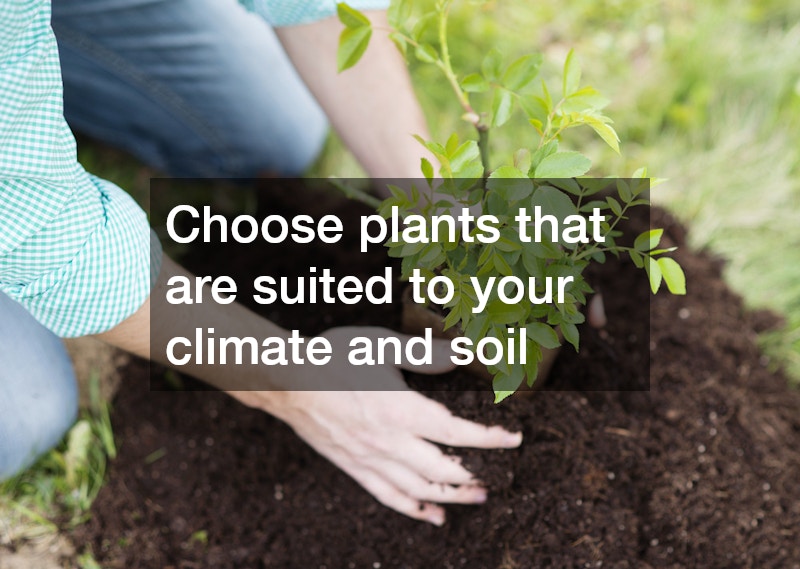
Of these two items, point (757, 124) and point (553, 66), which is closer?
point (757, 124)

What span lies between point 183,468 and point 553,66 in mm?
1505

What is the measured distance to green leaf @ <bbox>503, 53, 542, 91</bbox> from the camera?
3.31 feet

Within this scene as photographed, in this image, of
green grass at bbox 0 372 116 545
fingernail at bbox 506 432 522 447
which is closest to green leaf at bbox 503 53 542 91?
fingernail at bbox 506 432 522 447

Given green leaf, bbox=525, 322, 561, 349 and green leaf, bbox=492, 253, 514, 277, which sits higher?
green leaf, bbox=492, 253, 514, 277

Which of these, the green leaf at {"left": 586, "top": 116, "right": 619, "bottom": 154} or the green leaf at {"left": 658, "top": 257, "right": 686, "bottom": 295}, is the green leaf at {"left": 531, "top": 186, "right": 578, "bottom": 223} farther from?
the green leaf at {"left": 658, "top": 257, "right": 686, "bottom": 295}

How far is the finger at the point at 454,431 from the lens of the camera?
1205mm

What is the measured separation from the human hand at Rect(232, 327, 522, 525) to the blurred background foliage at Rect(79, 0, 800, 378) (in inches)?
34.2

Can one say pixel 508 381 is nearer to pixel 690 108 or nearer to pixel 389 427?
pixel 389 427

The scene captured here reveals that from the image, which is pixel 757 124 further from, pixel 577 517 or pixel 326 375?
pixel 326 375

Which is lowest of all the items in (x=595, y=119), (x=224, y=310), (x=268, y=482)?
(x=268, y=482)

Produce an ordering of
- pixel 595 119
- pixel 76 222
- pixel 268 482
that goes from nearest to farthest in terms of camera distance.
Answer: pixel 595 119 < pixel 76 222 < pixel 268 482

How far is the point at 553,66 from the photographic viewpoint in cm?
219

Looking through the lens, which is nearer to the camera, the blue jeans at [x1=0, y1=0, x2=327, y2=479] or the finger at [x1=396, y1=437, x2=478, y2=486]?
the finger at [x1=396, y1=437, x2=478, y2=486]

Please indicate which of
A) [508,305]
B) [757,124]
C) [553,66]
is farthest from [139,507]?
[757,124]
